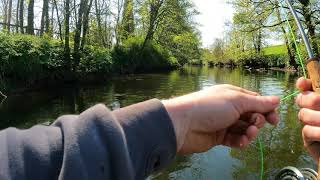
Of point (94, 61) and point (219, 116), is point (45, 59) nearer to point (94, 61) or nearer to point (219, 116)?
point (94, 61)

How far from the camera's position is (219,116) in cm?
147

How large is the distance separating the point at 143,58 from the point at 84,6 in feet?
46.2

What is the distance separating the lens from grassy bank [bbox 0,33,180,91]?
57.3 feet

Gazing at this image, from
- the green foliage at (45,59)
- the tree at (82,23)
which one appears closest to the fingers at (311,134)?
the green foliage at (45,59)

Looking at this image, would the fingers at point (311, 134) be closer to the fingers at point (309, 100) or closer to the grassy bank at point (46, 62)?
the fingers at point (309, 100)

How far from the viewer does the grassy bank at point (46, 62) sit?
1747cm

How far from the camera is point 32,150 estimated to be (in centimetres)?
100

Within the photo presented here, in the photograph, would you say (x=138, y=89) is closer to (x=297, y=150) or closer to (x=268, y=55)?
(x=297, y=150)

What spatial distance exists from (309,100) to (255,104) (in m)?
0.19

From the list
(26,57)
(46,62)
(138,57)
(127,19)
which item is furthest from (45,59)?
(127,19)

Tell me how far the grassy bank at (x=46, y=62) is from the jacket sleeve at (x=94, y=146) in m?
16.3

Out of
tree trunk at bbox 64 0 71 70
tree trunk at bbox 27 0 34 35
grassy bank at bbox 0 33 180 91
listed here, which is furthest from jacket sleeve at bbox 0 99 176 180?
tree trunk at bbox 27 0 34 35

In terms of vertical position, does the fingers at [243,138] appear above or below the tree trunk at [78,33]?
below

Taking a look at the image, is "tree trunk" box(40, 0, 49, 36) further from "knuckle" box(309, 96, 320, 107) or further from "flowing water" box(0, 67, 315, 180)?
"knuckle" box(309, 96, 320, 107)
